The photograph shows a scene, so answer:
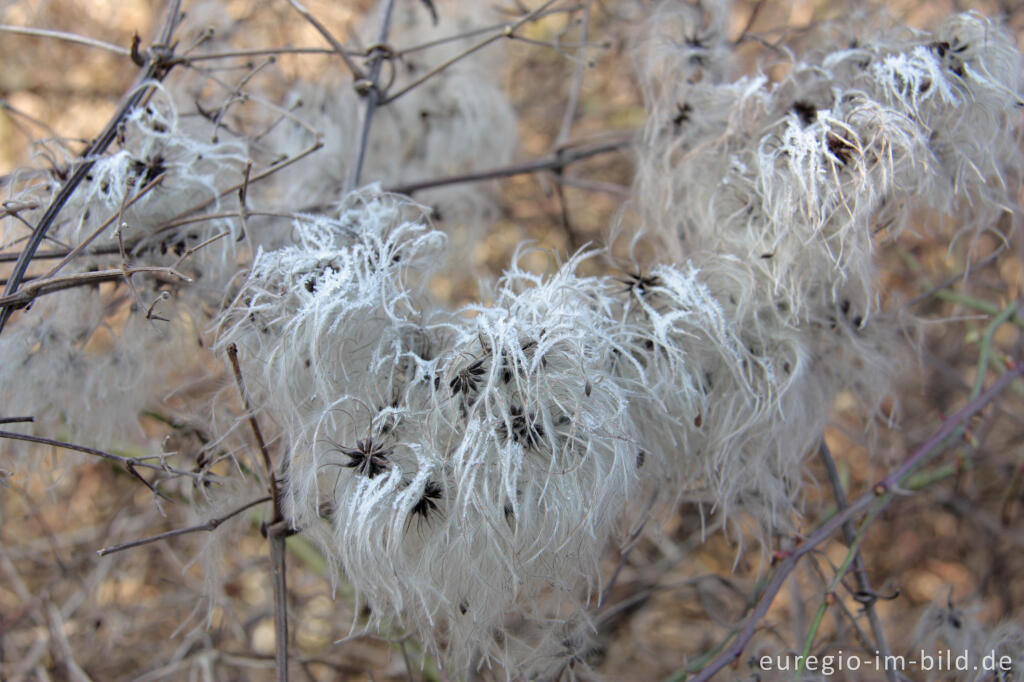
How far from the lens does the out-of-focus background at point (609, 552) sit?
1557 mm

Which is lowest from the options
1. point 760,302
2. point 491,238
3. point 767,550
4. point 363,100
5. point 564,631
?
point 564,631

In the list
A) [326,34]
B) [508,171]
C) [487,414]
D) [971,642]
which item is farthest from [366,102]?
[971,642]

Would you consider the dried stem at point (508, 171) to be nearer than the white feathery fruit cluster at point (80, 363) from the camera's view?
No

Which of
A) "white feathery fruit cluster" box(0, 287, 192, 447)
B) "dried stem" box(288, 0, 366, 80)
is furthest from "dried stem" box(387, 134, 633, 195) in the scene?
"white feathery fruit cluster" box(0, 287, 192, 447)

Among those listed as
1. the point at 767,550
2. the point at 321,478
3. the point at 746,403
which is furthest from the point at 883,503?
the point at 321,478

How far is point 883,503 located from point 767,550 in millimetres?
243

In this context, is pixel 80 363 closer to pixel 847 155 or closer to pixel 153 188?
pixel 153 188

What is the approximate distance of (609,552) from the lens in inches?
66.6

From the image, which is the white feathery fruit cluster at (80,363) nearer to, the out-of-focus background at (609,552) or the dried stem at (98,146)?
the dried stem at (98,146)

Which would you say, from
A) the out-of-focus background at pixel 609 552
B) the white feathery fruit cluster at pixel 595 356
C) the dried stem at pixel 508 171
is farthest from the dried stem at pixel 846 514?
the dried stem at pixel 508 171

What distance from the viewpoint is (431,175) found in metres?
1.53

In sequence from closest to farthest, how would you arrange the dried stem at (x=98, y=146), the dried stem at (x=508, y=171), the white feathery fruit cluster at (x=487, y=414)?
the white feathery fruit cluster at (x=487, y=414), the dried stem at (x=98, y=146), the dried stem at (x=508, y=171)

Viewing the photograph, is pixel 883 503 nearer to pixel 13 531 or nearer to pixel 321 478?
pixel 321 478

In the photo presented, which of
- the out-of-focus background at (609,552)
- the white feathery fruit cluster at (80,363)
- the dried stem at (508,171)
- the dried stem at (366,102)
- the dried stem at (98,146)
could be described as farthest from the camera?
the out-of-focus background at (609,552)
